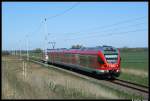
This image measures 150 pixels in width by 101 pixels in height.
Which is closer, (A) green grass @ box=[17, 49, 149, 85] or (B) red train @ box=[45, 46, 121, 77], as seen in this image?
(A) green grass @ box=[17, 49, 149, 85]

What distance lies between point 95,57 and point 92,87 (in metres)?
11.3

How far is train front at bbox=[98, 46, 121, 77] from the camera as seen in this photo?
31.3 metres

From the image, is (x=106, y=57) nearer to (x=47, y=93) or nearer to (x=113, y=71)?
(x=113, y=71)

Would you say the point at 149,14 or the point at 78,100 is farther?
the point at 149,14

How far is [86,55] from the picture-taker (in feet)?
118

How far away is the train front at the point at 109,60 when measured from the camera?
3133 centimetres

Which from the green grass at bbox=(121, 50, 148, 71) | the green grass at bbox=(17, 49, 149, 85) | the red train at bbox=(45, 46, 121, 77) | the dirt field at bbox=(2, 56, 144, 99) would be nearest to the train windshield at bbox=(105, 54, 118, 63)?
the red train at bbox=(45, 46, 121, 77)

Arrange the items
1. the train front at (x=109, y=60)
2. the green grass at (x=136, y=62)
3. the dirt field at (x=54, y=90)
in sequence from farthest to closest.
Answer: the green grass at (x=136, y=62), the train front at (x=109, y=60), the dirt field at (x=54, y=90)

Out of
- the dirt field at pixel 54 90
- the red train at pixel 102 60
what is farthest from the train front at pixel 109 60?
the dirt field at pixel 54 90

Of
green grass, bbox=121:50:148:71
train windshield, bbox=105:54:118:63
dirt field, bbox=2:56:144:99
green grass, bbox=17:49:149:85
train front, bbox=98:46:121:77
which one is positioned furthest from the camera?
green grass, bbox=121:50:148:71

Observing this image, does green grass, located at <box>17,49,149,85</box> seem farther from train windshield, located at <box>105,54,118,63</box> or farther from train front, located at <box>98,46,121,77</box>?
train windshield, located at <box>105,54,118,63</box>

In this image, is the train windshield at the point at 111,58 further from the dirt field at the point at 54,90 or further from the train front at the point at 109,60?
the dirt field at the point at 54,90

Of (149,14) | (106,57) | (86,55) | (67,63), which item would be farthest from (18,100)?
(67,63)

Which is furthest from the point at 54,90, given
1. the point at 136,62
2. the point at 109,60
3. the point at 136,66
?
the point at 136,62
